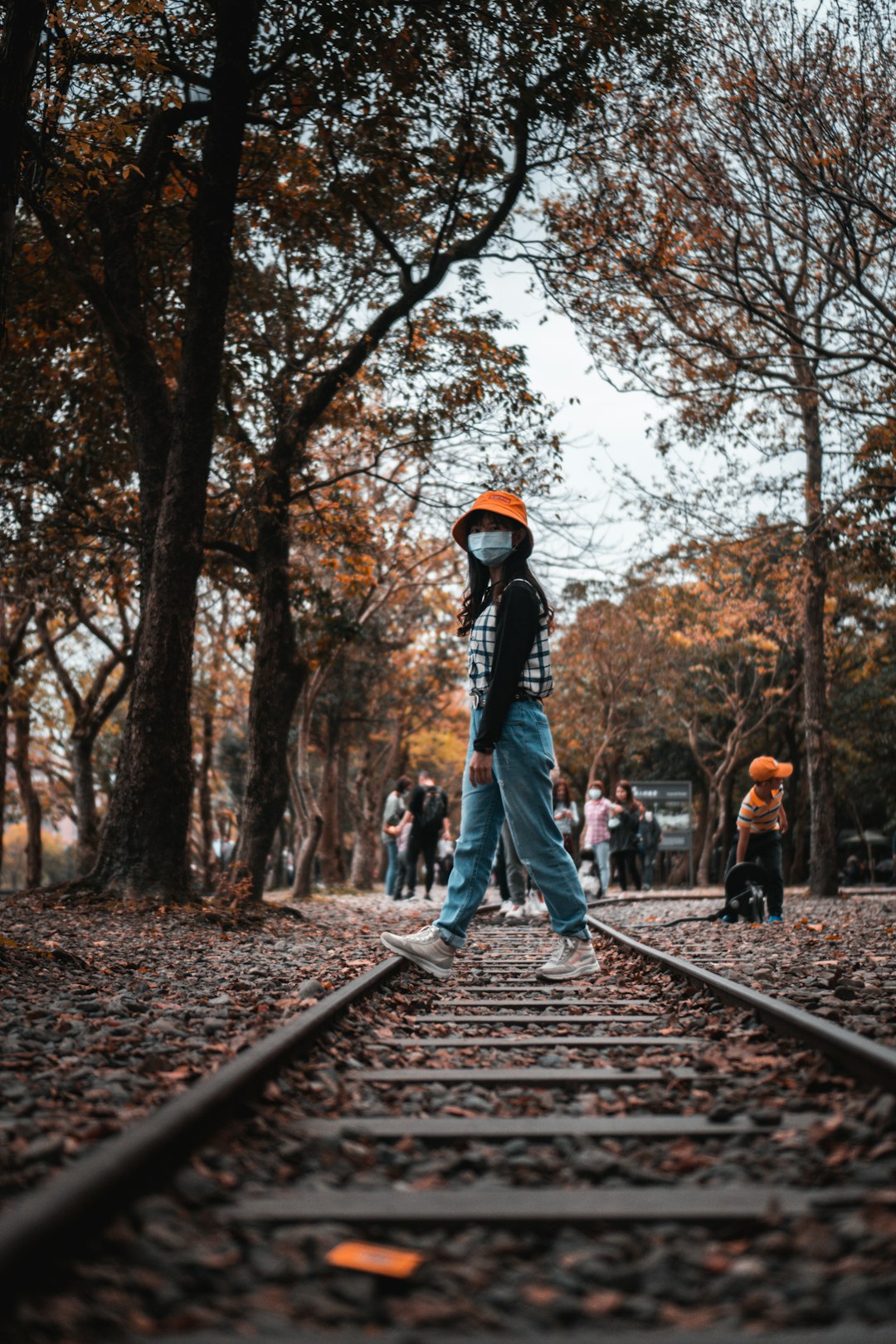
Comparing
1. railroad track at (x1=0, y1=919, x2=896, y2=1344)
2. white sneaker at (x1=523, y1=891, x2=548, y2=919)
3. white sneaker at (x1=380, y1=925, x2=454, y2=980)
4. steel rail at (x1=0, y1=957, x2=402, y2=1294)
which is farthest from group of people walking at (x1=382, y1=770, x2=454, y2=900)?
steel rail at (x1=0, y1=957, x2=402, y2=1294)

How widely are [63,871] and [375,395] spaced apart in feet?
252

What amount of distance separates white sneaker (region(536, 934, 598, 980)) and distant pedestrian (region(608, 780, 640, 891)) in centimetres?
1422

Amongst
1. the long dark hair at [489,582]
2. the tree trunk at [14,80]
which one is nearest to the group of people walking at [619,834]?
the long dark hair at [489,582]

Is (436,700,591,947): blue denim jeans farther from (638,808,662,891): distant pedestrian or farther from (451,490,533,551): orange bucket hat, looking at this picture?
(638,808,662,891): distant pedestrian

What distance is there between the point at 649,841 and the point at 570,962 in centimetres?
2067

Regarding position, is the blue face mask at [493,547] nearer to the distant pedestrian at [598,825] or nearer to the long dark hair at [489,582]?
the long dark hair at [489,582]

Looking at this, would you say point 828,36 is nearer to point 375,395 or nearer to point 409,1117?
point 375,395

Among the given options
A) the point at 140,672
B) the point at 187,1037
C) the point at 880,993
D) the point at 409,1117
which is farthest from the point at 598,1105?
the point at 140,672

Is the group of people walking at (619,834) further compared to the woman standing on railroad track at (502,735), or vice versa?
the group of people walking at (619,834)

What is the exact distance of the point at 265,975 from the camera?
663 centimetres

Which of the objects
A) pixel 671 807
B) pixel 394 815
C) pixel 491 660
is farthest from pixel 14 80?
pixel 671 807

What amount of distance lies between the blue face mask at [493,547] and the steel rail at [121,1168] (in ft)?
9.56

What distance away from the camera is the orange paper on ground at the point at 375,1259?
214cm

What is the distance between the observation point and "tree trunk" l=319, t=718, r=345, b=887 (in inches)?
1158
